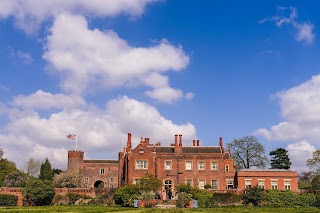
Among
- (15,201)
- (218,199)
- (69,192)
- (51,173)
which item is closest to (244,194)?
(218,199)

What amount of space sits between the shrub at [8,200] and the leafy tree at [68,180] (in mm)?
11090

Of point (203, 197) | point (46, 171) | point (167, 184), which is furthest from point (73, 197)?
point (46, 171)

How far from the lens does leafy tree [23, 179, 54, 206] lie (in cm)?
4681

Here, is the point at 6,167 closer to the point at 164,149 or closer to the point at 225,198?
the point at 164,149

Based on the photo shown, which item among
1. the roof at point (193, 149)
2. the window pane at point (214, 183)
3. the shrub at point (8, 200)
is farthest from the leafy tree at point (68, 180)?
the window pane at point (214, 183)

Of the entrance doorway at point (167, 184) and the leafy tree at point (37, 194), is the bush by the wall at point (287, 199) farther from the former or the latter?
the leafy tree at point (37, 194)

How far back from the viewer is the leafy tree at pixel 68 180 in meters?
58.9

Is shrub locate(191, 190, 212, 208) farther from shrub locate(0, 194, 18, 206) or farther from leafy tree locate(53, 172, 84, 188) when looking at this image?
leafy tree locate(53, 172, 84, 188)

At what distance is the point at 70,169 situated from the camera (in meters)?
64.9

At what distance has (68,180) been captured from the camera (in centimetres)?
5997

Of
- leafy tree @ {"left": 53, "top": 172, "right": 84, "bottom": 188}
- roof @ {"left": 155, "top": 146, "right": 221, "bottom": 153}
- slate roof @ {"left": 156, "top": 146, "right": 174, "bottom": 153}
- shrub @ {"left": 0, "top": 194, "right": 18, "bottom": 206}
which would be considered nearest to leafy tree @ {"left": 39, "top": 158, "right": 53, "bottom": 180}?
leafy tree @ {"left": 53, "top": 172, "right": 84, "bottom": 188}

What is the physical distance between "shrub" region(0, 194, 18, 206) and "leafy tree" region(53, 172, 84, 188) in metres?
11.1

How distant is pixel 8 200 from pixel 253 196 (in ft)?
99.4

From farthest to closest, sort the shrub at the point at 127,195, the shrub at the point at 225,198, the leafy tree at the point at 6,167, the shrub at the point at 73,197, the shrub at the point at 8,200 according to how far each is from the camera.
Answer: the leafy tree at the point at 6,167 → the shrub at the point at 73,197 → the shrub at the point at 8,200 → the shrub at the point at 225,198 → the shrub at the point at 127,195
